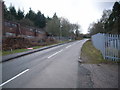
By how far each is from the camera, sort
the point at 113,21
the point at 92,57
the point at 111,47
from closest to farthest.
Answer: the point at 111,47, the point at 92,57, the point at 113,21

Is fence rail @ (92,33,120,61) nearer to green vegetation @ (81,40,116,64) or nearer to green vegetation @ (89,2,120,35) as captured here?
green vegetation @ (81,40,116,64)

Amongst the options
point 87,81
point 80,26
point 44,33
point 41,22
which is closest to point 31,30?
point 44,33

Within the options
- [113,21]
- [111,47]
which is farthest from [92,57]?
[113,21]

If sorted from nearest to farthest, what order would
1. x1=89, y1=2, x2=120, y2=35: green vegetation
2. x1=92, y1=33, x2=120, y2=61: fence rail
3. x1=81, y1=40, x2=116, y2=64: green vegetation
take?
x1=92, y1=33, x2=120, y2=61: fence rail < x1=81, y1=40, x2=116, y2=64: green vegetation < x1=89, y1=2, x2=120, y2=35: green vegetation

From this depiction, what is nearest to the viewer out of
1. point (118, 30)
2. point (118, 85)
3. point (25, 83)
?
point (118, 85)

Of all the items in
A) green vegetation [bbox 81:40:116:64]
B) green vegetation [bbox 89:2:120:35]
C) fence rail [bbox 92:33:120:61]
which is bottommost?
green vegetation [bbox 81:40:116:64]

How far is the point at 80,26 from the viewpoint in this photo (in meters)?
78.4

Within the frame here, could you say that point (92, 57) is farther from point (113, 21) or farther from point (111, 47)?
point (113, 21)

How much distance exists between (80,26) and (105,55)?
72955mm

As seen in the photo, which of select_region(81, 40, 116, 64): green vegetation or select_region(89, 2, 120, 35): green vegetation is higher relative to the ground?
select_region(89, 2, 120, 35): green vegetation

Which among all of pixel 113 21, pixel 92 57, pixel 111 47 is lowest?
pixel 92 57

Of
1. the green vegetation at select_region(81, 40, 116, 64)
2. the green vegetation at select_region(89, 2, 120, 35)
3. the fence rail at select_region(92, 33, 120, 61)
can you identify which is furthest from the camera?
the green vegetation at select_region(89, 2, 120, 35)

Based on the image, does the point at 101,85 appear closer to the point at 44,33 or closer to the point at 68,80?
the point at 68,80

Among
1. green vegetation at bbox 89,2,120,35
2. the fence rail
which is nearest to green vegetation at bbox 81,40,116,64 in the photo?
the fence rail
